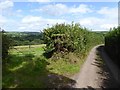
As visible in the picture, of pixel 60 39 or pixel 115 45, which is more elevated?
pixel 60 39

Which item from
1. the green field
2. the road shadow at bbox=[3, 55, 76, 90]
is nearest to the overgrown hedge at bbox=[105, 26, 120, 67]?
the green field

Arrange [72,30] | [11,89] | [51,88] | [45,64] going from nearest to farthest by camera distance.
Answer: [11,89]
[51,88]
[45,64]
[72,30]

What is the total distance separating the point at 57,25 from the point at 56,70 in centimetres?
717

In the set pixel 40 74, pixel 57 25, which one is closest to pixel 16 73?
pixel 40 74

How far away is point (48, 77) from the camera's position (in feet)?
50.9

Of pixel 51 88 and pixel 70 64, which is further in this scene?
pixel 70 64

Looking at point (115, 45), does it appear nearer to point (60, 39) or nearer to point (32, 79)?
point (60, 39)

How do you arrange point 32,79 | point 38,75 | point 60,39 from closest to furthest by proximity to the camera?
point 32,79 < point 38,75 < point 60,39

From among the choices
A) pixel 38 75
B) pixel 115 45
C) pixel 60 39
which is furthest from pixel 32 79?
pixel 115 45

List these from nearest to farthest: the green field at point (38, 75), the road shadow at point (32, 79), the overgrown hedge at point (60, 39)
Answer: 1. the road shadow at point (32, 79)
2. the green field at point (38, 75)
3. the overgrown hedge at point (60, 39)

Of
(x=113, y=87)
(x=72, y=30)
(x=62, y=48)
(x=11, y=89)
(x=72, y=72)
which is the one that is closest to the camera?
(x=11, y=89)

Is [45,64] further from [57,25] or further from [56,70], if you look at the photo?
[57,25]

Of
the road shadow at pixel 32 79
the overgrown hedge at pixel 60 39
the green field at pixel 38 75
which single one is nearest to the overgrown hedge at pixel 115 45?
the overgrown hedge at pixel 60 39

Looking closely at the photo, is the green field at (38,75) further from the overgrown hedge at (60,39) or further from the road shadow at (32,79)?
the overgrown hedge at (60,39)
